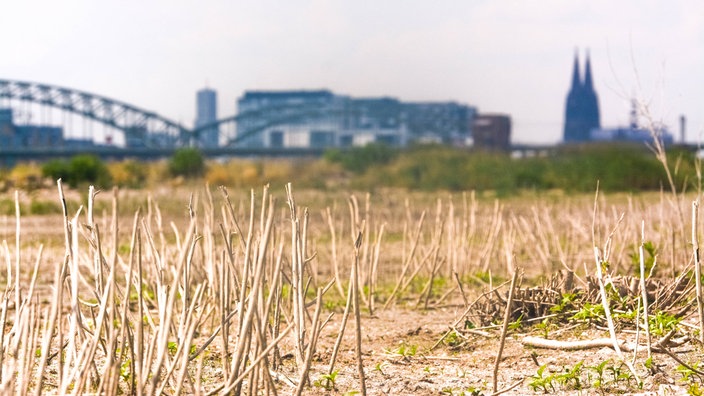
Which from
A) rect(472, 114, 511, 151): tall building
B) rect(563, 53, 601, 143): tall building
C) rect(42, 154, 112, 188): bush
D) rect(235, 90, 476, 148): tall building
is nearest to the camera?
rect(42, 154, 112, 188): bush

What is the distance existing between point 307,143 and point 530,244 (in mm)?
72215

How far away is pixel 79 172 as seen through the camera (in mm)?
24484

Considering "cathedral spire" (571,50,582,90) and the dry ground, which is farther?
"cathedral spire" (571,50,582,90)

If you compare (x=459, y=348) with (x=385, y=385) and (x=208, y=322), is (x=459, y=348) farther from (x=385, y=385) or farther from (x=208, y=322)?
(x=208, y=322)

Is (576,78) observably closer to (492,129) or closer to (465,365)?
(492,129)

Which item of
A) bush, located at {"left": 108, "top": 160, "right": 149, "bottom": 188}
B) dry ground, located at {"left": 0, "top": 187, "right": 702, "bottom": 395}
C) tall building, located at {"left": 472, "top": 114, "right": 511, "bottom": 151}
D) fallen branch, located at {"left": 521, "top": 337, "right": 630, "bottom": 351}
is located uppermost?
tall building, located at {"left": 472, "top": 114, "right": 511, "bottom": 151}

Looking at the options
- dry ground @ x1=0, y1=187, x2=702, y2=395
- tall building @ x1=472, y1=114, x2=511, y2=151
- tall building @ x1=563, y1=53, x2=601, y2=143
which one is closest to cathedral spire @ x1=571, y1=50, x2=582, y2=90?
tall building @ x1=563, y1=53, x2=601, y2=143

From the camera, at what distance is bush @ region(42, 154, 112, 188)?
943 inches

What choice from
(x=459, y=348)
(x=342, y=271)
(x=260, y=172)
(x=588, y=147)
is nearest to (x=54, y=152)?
(x=260, y=172)

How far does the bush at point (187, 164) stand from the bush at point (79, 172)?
Answer: 327 cm

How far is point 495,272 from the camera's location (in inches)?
321

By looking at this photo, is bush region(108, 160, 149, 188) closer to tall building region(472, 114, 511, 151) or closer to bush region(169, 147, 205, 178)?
bush region(169, 147, 205, 178)

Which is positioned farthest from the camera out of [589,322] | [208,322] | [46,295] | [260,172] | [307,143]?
[307,143]

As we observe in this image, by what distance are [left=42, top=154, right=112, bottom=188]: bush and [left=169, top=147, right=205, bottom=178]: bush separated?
3269mm
